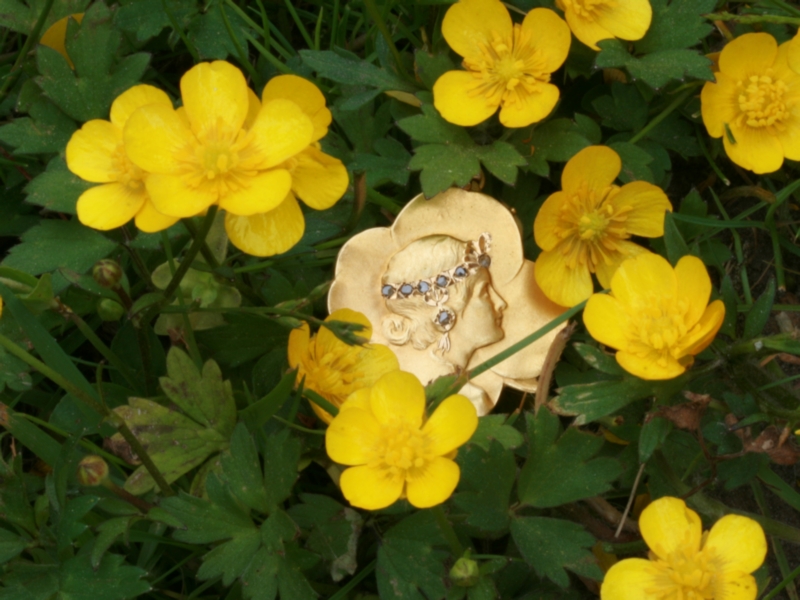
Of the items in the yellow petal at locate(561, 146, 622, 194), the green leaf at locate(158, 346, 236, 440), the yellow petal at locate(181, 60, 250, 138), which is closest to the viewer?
the yellow petal at locate(181, 60, 250, 138)

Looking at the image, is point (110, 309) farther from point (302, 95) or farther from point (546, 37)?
point (546, 37)

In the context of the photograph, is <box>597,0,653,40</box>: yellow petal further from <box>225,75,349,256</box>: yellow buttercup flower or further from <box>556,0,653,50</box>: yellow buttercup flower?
<box>225,75,349,256</box>: yellow buttercup flower

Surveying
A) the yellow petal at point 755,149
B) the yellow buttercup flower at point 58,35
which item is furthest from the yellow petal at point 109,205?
the yellow petal at point 755,149

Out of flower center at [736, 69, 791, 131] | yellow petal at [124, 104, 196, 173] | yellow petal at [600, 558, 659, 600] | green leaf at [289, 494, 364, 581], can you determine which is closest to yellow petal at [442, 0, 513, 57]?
flower center at [736, 69, 791, 131]

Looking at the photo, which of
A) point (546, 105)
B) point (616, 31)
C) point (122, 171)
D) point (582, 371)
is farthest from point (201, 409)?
point (616, 31)

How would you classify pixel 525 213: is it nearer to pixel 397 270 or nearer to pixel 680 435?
pixel 397 270

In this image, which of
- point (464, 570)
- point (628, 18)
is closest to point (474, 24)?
point (628, 18)
